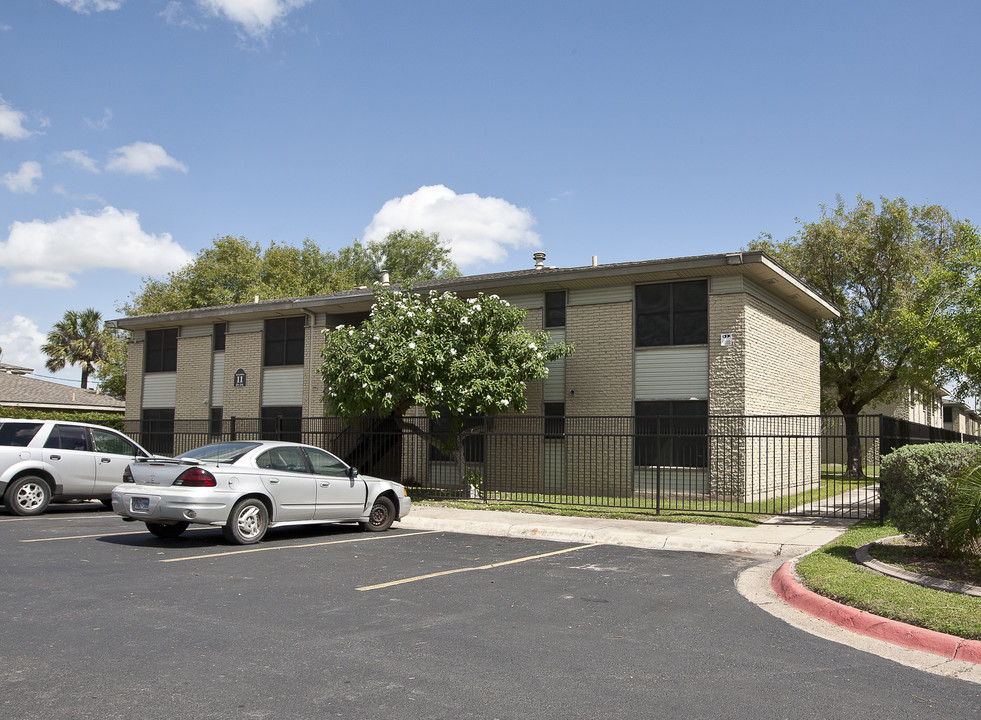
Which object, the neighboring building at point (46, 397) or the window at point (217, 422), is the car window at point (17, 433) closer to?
the window at point (217, 422)

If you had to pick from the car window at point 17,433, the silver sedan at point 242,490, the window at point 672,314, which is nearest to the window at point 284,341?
the window at point 672,314

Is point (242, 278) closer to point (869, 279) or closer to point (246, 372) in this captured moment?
point (246, 372)

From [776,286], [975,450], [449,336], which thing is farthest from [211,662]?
[776,286]

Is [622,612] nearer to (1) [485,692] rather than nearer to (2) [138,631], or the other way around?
(1) [485,692]

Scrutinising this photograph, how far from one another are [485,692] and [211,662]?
1886 mm

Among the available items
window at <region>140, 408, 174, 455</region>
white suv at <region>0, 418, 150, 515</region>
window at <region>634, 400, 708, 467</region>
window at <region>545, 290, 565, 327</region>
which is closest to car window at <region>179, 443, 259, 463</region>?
white suv at <region>0, 418, 150, 515</region>

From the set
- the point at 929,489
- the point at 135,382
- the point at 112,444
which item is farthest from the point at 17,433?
the point at 135,382

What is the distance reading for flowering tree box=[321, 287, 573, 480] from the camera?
1781cm

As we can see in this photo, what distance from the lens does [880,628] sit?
652cm

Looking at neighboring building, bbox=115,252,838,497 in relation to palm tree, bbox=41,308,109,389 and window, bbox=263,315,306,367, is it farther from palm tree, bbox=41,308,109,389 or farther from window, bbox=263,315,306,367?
palm tree, bbox=41,308,109,389

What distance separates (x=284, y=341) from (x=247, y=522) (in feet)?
50.4

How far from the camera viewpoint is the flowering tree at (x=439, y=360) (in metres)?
17.8

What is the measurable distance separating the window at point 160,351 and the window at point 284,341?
461cm

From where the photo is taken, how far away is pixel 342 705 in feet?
14.8
